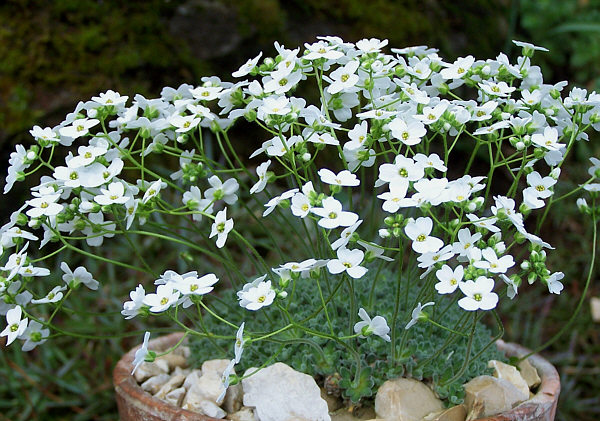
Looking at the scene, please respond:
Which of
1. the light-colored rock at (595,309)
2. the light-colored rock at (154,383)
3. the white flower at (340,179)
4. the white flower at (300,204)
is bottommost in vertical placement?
the light-colored rock at (595,309)

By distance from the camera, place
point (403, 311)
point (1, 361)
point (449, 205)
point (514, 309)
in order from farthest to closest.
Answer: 1. point (514, 309)
2. point (1, 361)
3. point (403, 311)
4. point (449, 205)

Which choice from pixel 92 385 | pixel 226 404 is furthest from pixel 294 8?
pixel 226 404

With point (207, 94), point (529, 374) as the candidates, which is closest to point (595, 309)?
point (529, 374)

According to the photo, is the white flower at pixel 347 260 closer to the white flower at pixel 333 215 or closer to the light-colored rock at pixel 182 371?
the white flower at pixel 333 215

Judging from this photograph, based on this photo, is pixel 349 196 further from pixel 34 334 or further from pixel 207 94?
pixel 34 334

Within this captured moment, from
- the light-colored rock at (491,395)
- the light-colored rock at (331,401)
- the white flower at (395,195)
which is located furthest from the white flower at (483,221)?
the light-colored rock at (331,401)

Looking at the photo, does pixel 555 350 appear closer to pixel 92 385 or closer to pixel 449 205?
pixel 92 385
